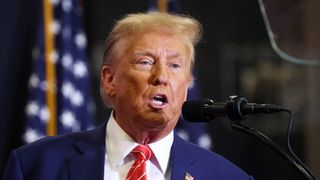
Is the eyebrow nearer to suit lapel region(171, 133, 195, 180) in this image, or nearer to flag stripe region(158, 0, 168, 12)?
suit lapel region(171, 133, 195, 180)

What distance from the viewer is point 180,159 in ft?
7.20

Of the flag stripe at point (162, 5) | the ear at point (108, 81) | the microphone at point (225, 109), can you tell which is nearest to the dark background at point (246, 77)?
the flag stripe at point (162, 5)

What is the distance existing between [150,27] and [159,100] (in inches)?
10.0

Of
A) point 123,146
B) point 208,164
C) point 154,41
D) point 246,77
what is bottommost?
point 246,77

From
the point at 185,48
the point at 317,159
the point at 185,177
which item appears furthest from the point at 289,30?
the point at 317,159

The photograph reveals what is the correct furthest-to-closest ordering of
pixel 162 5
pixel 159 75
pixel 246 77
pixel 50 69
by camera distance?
1. pixel 246 77
2. pixel 162 5
3. pixel 50 69
4. pixel 159 75

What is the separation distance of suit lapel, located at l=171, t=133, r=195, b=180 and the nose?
0.27 m

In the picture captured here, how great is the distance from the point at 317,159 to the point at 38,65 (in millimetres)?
2266

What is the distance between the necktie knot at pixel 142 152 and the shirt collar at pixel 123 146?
1 cm

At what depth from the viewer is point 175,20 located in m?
2.20

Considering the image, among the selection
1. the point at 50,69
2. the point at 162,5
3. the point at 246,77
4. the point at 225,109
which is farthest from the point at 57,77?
the point at 225,109

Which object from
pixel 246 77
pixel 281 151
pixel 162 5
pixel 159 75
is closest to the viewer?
pixel 281 151

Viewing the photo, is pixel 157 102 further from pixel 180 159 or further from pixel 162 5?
pixel 162 5

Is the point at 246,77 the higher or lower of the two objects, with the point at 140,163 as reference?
lower
